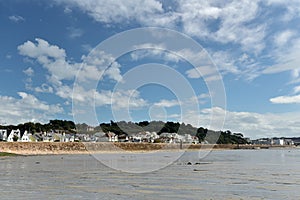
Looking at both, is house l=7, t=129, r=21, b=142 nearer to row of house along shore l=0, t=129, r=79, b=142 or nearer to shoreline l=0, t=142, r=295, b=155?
row of house along shore l=0, t=129, r=79, b=142

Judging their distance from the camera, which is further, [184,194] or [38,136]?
[38,136]

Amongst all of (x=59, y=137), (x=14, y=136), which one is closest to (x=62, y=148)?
(x=14, y=136)

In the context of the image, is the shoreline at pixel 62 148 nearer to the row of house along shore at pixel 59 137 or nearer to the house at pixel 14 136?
the house at pixel 14 136

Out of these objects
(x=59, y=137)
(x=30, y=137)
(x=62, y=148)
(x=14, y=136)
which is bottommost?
(x=62, y=148)

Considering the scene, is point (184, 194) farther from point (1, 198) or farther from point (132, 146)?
point (132, 146)

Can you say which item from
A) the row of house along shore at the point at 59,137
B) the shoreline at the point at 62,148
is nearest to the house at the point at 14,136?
the row of house along shore at the point at 59,137

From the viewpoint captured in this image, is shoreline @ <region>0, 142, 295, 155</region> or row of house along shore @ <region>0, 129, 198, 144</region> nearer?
shoreline @ <region>0, 142, 295, 155</region>

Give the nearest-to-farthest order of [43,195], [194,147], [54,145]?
1. [43,195]
2. [54,145]
3. [194,147]

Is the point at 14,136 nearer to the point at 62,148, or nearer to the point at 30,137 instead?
the point at 30,137

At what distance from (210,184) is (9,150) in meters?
83.6

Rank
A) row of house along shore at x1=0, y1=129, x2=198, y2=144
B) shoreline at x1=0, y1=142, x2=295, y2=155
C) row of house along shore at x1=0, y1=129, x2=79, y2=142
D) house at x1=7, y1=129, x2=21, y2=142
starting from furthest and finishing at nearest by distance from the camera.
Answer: row of house along shore at x1=0, y1=129, x2=198, y2=144 < row of house along shore at x1=0, y1=129, x2=79, y2=142 < house at x1=7, y1=129, x2=21, y2=142 < shoreline at x1=0, y1=142, x2=295, y2=155

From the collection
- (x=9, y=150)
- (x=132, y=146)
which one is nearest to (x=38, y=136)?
(x=132, y=146)

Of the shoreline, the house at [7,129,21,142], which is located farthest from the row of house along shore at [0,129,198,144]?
the shoreline

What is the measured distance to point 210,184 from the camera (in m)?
26.2
